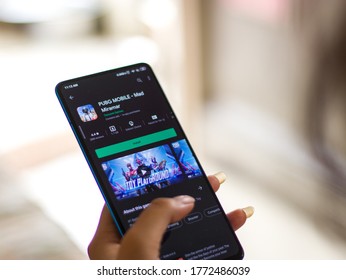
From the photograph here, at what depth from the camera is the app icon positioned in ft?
2.42

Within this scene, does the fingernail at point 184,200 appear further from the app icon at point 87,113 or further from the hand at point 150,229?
the app icon at point 87,113

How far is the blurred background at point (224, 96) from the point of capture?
150 centimetres

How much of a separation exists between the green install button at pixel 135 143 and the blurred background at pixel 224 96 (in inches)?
24.7

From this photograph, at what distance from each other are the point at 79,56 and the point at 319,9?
2.50 feet

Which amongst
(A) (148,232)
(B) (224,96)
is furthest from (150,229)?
(B) (224,96)

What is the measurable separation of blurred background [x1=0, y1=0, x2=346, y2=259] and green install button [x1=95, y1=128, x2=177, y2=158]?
0.63m

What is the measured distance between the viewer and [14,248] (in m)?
0.89

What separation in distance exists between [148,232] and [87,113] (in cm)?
17

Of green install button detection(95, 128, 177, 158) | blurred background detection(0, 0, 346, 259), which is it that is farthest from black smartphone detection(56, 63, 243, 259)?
blurred background detection(0, 0, 346, 259)

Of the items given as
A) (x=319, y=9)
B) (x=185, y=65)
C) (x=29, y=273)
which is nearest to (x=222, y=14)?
(x=185, y=65)

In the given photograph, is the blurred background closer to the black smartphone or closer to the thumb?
the black smartphone

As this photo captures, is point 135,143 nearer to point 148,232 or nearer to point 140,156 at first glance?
point 140,156

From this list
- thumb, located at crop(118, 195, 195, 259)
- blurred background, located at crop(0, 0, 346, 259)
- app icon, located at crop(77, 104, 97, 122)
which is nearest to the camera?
thumb, located at crop(118, 195, 195, 259)

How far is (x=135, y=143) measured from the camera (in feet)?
2.44
